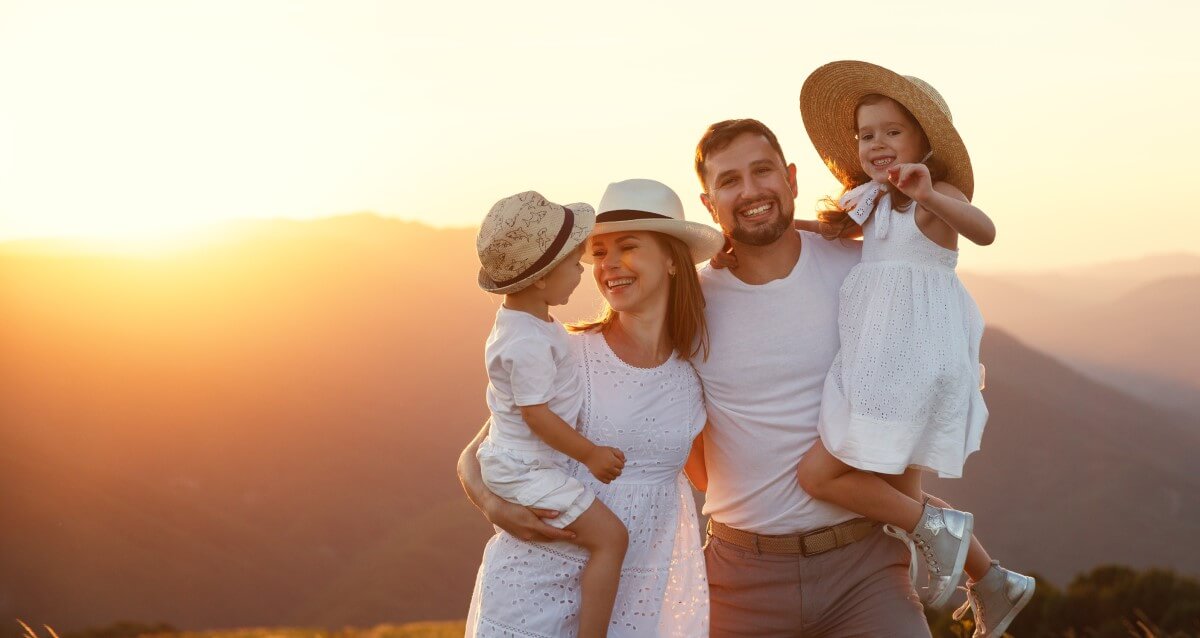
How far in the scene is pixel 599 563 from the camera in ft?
12.6

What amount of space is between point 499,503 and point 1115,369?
15472 centimetres

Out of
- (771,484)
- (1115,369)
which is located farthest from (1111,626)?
(1115,369)

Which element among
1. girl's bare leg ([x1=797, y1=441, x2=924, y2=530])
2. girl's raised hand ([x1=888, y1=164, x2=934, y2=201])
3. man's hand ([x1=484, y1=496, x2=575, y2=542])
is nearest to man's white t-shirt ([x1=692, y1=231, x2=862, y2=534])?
girl's bare leg ([x1=797, y1=441, x2=924, y2=530])

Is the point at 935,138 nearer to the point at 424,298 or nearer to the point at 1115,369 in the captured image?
the point at 424,298

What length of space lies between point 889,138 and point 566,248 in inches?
65.6

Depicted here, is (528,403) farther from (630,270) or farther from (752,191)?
(752,191)

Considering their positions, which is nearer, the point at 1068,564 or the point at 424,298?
the point at 1068,564

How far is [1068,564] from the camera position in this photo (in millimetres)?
69562

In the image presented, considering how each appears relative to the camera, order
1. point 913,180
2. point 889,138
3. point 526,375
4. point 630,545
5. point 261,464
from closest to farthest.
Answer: point 526,375, point 630,545, point 913,180, point 889,138, point 261,464

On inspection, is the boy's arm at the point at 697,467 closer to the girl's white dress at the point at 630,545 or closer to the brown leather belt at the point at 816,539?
the brown leather belt at the point at 816,539

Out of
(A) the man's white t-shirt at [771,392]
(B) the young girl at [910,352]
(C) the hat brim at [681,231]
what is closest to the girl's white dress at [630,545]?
(A) the man's white t-shirt at [771,392]

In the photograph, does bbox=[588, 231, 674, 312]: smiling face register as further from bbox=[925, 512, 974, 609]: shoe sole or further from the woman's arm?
bbox=[925, 512, 974, 609]: shoe sole

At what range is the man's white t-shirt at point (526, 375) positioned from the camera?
378cm

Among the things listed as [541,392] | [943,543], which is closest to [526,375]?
[541,392]
